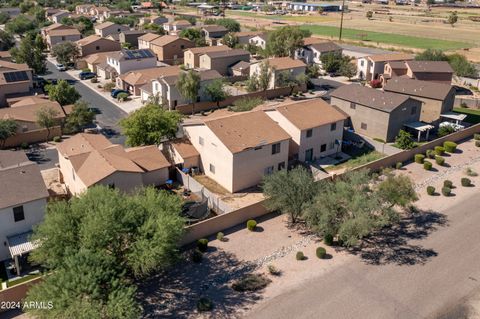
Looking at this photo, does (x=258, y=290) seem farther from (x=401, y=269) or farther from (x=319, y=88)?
(x=319, y=88)

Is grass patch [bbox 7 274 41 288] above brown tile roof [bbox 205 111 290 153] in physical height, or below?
below

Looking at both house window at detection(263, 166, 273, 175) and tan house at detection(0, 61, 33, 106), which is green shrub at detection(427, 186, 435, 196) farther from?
tan house at detection(0, 61, 33, 106)

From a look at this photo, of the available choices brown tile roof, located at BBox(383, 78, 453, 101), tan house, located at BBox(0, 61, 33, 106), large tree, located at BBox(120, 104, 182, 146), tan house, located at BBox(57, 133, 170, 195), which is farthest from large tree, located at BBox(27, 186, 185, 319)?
tan house, located at BBox(0, 61, 33, 106)

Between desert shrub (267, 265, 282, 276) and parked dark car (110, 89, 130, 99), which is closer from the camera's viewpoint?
desert shrub (267, 265, 282, 276)

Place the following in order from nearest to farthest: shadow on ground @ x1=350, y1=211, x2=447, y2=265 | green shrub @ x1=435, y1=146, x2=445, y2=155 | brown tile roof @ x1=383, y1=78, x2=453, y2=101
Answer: shadow on ground @ x1=350, y1=211, x2=447, y2=265 < green shrub @ x1=435, y1=146, x2=445, y2=155 < brown tile roof @ x1=383, y1=78, x2=453, y2=101

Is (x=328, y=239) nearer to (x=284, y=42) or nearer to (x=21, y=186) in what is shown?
(x=21, y=186)

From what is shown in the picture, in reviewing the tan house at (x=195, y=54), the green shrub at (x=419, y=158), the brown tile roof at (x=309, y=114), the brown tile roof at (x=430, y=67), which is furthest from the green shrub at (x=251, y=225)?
the tan house at (x=195, y=54)

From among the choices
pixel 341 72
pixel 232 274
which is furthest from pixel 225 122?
Result: pixel 341 72
